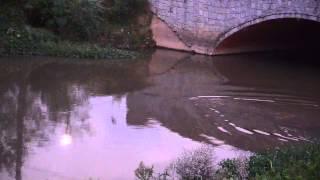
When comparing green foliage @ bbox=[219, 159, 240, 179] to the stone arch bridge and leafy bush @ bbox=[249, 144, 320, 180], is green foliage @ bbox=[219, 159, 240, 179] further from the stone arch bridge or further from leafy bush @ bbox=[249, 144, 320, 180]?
the stone arch bridge

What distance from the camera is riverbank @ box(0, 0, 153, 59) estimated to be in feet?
54.5

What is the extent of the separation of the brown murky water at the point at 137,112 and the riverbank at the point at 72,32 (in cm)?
65

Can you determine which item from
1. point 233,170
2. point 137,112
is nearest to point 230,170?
point 233,170

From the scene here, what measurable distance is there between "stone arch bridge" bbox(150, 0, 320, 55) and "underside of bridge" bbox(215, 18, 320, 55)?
0.39 m

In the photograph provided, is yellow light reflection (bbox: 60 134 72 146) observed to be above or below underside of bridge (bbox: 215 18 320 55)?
below

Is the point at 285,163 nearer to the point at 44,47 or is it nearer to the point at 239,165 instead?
the point at 239,165

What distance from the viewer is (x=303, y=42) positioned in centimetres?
2042

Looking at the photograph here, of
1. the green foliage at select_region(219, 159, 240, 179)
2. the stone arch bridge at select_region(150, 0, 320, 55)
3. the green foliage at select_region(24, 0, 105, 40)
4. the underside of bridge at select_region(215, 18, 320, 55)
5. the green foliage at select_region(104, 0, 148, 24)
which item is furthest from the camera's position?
the green foliage at select_region(104, 0, 148, 24)

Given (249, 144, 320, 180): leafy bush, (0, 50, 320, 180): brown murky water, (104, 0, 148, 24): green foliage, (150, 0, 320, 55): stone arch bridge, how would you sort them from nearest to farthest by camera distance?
(249, 144, 320, 180): leafy bush, (0, 50, 320, 180): brown murky water, (150, 0, 320, 55): stone arch bridge, (104, 0, 148, 24): green foliage

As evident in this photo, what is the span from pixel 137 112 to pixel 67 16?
674cm

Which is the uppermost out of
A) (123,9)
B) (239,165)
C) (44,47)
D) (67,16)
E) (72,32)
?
(123,9)

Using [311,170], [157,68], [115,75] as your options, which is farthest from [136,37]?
[311,170]

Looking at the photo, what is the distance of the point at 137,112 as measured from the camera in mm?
11781

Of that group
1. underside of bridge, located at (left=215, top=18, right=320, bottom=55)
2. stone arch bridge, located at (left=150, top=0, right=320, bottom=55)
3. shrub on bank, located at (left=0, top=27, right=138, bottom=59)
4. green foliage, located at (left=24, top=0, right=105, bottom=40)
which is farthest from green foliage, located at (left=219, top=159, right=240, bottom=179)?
green foliage, located at (left=24, top=0, right=105, bottom=40)
